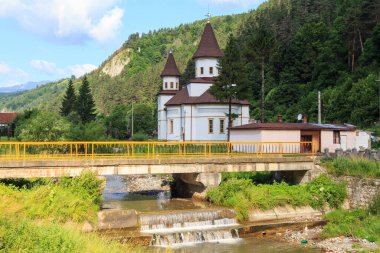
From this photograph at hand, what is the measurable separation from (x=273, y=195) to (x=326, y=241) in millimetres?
4724

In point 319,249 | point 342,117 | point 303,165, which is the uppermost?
point 342,117

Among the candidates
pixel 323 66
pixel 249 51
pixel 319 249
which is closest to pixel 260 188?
pixel 319 249

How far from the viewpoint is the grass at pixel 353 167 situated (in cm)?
2355

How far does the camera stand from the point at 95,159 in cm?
2136

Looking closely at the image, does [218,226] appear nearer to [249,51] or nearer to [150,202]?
[150,202]

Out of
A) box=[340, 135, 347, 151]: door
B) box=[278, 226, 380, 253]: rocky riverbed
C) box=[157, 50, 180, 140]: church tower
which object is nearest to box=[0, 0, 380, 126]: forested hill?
box=[157, 50, 180, 140]: church tower

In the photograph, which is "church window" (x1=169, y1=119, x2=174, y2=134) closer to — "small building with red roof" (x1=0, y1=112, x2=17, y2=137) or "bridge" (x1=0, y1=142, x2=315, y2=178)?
"bridge" (x1=0, y1=142, x2=315, y2=178)

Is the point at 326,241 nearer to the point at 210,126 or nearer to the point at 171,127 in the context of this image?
the point at 210,126

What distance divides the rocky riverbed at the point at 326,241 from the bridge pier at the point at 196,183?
18.3 feet

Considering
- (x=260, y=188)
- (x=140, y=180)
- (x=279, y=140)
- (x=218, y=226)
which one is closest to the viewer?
(x=218, y=226)

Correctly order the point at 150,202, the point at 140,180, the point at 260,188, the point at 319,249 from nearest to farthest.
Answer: the point at 319,249
the point at 260,188
the point at 150,202
the point at 140,180

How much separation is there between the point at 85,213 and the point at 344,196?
48.0ft

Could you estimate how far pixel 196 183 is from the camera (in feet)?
82.0

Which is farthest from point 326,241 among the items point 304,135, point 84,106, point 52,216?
point 84,106
